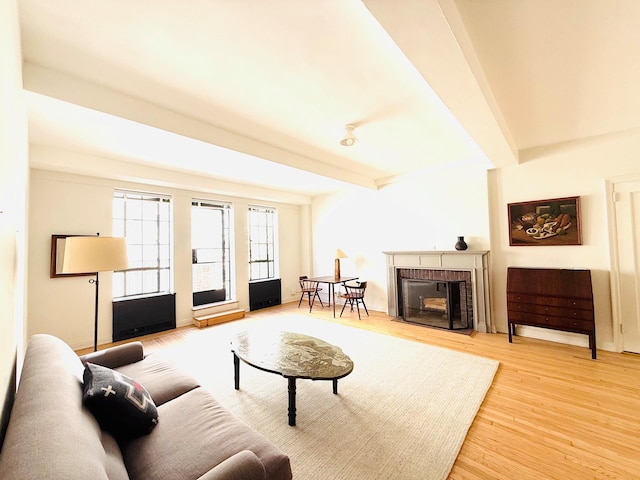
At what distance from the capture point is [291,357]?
240cm

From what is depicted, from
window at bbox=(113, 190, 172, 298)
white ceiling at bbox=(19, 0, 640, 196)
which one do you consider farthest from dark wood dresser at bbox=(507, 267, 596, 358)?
window at bbox=(113, 190, 172, 298)

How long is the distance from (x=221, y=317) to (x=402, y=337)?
3.27 meters

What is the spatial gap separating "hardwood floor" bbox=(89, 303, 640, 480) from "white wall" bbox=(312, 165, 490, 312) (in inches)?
69.5

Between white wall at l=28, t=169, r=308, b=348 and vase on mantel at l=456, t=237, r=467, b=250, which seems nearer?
white wall at l=28, t=169, r=308, b=348

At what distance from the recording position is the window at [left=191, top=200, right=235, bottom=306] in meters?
5.30

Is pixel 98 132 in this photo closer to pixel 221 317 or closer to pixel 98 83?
pixel 98 83

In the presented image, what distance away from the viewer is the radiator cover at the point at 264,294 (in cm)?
599

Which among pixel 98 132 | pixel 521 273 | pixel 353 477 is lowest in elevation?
pixel 353 477

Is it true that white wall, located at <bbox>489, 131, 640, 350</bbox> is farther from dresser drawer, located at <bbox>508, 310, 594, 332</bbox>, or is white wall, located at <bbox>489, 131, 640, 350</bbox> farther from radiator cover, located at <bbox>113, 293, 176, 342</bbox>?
radiator cover, located at <bbox>113, 293, 176, 342</bbox>

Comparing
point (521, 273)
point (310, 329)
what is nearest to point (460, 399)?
point (521, 273)

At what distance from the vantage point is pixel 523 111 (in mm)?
2846

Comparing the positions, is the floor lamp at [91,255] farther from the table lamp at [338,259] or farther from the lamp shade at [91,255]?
the table lamp at [338,259]

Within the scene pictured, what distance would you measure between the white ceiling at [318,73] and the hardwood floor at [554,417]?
8.46 feet

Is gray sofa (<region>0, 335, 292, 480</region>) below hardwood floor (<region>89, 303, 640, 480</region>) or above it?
above
